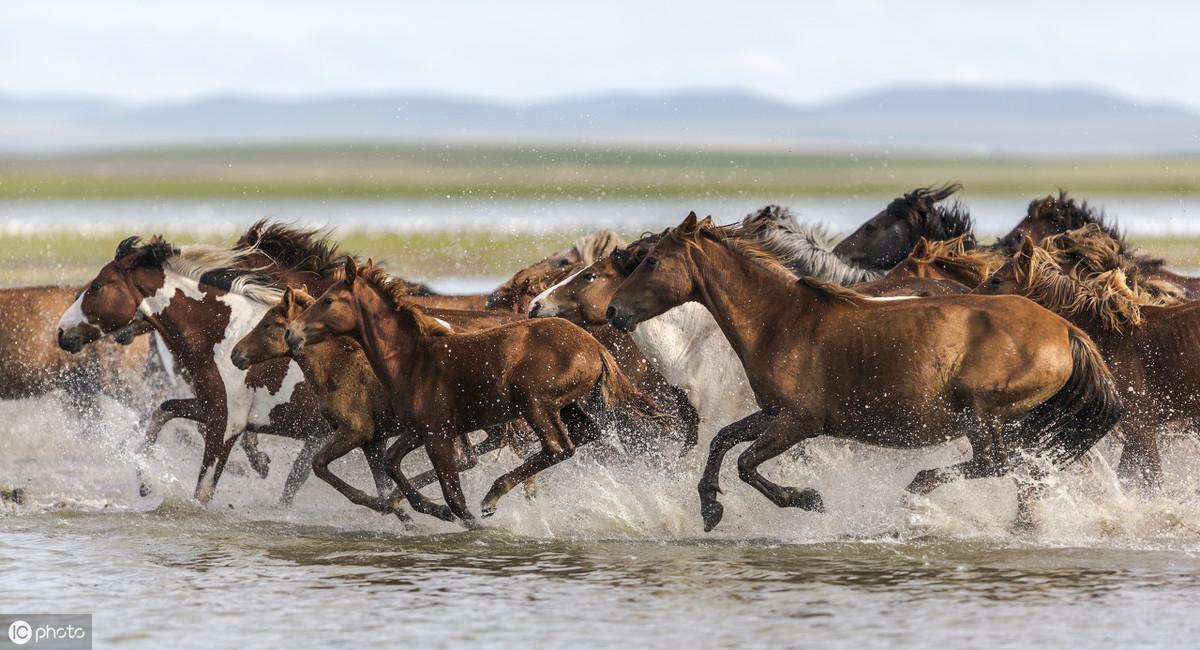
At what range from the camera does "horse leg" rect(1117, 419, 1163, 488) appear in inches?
357

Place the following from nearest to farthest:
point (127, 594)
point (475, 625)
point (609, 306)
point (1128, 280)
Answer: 1. point (475, 625)
2. point (127, 594)
3. point (609, 306)
4. point (1128, 280)

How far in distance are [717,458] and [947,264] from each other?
2.63 m

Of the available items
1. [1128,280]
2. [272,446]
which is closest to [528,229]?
[272,446]

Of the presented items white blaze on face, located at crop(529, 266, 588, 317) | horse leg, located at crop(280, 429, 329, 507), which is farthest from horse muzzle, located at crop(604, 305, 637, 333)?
horse leg, located at crop(280, 429, 329, 507)

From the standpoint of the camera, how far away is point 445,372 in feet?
29.8

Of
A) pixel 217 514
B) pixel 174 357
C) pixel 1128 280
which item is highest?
pixel 1128 280

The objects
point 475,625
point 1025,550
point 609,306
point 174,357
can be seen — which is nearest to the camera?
point 475,625

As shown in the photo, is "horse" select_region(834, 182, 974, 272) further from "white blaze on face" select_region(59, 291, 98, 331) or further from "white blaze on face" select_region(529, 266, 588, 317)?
"white blaze on face" select_region(59, 291, 98, 331)

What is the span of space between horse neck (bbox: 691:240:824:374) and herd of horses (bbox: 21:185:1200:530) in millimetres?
11

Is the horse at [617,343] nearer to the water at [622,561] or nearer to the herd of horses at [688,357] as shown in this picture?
the herd of horses at [688,357]

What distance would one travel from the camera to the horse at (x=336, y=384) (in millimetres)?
9297

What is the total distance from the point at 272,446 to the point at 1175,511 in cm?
615

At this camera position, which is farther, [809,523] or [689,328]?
[689,328]

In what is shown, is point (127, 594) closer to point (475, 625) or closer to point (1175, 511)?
point (475, 625)
